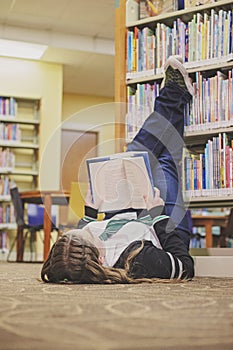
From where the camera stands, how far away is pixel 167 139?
2.90 m

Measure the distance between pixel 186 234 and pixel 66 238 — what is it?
842mm

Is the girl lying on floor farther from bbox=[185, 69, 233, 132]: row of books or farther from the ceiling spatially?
the ceiling

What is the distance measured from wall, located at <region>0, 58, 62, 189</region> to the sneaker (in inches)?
167

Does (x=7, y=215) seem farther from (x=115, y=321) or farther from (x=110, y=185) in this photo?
(x=115, y=321)

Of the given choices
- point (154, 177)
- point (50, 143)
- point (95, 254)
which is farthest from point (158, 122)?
point (50, 143)

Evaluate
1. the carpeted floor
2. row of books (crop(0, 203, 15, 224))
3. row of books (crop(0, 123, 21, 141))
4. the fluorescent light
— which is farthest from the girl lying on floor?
row of books (crop(0, 123, 21, 141))

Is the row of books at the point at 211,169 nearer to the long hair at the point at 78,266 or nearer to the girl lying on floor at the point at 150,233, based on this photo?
the girl lying on floor at the point at 150,233

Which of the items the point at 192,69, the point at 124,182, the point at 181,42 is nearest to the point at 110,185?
the point at 124,182

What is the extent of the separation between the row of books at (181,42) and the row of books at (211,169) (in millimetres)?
439

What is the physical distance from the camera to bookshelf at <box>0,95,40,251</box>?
688 cm

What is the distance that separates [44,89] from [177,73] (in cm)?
453

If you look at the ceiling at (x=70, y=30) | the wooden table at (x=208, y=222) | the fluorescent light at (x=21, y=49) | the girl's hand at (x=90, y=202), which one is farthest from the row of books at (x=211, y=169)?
the fluorescent light at (x=21, y=49)

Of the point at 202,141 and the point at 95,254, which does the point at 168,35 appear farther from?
the point at 95,254

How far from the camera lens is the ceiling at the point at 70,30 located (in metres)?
5.82
